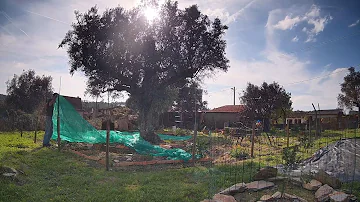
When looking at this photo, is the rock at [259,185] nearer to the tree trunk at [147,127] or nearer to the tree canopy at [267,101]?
the tree trunk at [147,127]

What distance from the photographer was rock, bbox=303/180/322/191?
4991 millimetres

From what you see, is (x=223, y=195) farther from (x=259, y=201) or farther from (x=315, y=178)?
(x=315, y=178)

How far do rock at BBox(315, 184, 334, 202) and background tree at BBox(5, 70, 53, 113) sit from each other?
102 feet

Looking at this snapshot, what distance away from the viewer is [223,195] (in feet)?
15.2

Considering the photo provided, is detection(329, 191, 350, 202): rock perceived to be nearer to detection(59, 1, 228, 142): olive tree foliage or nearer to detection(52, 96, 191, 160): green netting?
detection(52, 96, 191, 160): green netting

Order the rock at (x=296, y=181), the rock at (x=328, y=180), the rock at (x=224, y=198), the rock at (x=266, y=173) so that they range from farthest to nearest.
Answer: the rock at (x=266, y=173) → the rock at (x=296, y=181) → the rock at (x=328, y=180) → the rock at (x=224, y=198)

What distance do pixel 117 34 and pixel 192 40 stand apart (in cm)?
481

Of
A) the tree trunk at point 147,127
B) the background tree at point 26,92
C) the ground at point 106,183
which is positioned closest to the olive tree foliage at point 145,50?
the tree trunk at point 147,127

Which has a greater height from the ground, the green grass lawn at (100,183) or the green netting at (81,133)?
the green netting at (81,133)

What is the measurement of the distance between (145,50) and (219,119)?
17.0 m

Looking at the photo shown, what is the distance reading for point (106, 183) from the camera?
590 cm

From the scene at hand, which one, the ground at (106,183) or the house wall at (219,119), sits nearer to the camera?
the ground at (106,183)

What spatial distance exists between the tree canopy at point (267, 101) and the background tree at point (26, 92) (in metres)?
24.5

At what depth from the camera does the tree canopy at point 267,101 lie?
981 inches
